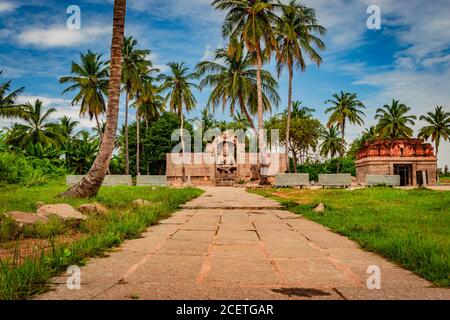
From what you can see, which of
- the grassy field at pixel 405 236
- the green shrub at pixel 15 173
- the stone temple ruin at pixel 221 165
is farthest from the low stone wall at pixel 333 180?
the green shrub at pixel 15 173

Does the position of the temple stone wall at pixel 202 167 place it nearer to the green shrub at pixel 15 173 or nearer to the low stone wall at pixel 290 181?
the low stone wall at pixel 290 181

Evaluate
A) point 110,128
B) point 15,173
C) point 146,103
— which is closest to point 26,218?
point 110,128

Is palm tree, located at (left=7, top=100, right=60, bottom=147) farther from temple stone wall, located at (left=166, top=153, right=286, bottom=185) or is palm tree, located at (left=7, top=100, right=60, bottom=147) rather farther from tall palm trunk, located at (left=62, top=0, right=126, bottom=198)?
tall palm trunk, located at (left=62, top=0, right=126, bottom=198)

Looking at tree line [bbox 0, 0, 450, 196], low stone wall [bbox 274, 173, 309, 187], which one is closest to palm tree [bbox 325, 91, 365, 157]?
tree line [bbox 0, 0, 450, 196]

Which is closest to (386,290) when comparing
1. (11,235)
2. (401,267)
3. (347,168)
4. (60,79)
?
(401,267)

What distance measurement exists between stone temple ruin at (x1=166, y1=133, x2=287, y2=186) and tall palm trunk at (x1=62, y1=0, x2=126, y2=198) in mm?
26350

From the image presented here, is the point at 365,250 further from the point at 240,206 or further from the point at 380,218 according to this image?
the point at 240,206

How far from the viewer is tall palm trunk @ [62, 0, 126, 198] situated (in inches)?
372

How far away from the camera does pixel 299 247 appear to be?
14.3 feet

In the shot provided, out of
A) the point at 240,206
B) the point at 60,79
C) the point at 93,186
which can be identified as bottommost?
the point at 240,206

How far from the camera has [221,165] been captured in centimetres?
3653

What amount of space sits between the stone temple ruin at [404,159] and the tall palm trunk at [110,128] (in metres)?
29.5
